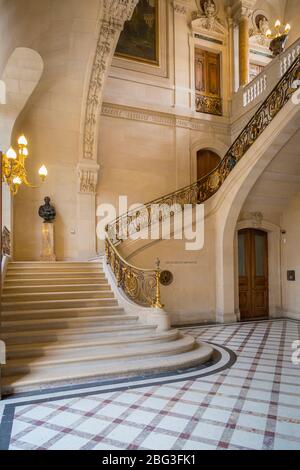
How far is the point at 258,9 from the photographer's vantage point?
12.7m

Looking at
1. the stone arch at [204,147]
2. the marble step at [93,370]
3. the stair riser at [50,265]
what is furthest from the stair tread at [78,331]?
the stone arch at [204,147]

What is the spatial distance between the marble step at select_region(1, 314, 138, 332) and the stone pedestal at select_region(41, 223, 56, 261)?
12.6 ft

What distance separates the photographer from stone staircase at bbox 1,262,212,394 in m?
4.33

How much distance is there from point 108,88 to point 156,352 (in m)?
8.14

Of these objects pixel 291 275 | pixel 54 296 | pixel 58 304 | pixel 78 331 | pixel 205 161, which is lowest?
pixel 78 331

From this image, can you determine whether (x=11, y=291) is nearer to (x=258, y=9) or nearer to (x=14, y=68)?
(x=14, y=68)

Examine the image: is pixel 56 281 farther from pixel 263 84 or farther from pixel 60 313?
pixel 263 84

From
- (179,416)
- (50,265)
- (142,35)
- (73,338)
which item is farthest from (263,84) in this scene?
(179,416)

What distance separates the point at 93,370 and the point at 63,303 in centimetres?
190

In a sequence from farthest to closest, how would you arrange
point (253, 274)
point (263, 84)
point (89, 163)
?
point (263, 84)
point (253, 274)
point (89, 163)

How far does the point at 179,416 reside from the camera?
3.31 metres

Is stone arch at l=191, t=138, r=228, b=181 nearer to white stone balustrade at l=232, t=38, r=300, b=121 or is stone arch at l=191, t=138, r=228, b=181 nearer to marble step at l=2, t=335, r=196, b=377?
white stone balustrade at l=232, t=38, r=300, b=121

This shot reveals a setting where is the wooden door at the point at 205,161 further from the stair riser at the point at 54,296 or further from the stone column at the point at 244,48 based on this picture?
the stair riser at the point at 54,296

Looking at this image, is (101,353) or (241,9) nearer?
(101,353)
